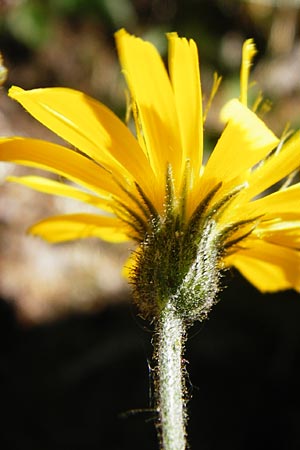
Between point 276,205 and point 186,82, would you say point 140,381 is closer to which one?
A: point 276,205

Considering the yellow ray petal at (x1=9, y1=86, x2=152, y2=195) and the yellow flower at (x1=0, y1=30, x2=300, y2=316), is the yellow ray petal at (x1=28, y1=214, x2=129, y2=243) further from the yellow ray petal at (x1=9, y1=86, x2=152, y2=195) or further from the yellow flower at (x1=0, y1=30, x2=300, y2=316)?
the yellow ray petal at (x1=9, y1=86, x2=152, y2=195)

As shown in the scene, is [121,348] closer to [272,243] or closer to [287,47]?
[272,243]

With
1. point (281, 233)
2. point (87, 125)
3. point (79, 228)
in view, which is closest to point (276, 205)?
point (281, 233)

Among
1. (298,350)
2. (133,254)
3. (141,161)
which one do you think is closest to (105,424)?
(298,350)

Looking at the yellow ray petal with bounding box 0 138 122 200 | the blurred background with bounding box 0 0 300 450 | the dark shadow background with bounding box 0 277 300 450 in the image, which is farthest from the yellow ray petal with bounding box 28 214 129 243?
the dark shadow background with bounding box 0 277 300 450

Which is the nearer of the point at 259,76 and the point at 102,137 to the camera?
the point at 102,137

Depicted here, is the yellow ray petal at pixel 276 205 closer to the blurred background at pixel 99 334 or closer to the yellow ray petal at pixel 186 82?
the yellow ray petal at pixel 186 82
